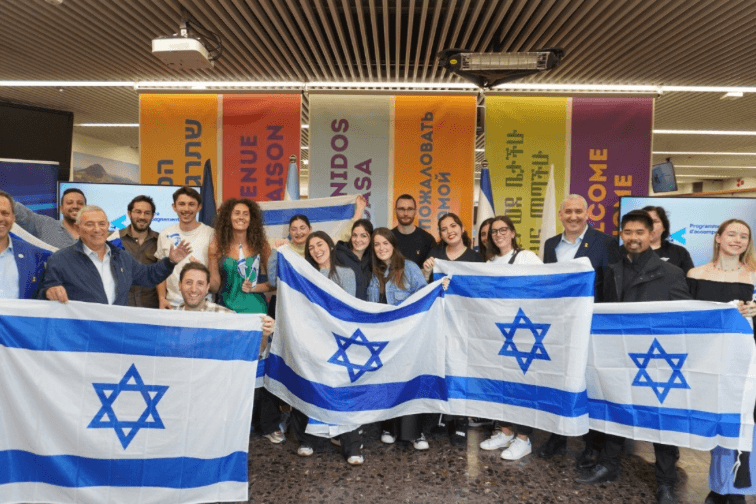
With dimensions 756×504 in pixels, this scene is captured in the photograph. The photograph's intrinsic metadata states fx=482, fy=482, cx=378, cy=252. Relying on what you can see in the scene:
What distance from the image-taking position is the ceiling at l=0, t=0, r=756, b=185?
432 cm

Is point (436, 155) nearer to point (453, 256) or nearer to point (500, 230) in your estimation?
point (453, 256)

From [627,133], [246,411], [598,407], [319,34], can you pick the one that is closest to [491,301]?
[598,407]

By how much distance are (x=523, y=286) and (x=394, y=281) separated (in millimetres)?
777

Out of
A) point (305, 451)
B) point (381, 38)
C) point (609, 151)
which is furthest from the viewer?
point (609, 151)

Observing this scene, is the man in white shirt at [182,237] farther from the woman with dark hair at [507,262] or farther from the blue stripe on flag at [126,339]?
the woman with dark hair at [507,262]

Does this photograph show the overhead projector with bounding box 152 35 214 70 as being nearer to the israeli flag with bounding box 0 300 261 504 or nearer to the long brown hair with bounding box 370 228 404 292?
the long brown hair with bounding box 370 228 404 292

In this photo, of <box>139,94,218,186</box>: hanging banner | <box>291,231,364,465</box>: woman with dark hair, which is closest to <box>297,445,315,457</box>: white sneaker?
<box>291,231,364,465</box>: woman with dark hair

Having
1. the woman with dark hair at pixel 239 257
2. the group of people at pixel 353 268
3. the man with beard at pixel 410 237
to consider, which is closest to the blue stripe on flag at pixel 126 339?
the group of people at pixel 353 268

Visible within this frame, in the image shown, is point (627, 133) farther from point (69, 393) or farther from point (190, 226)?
point (69, 393)

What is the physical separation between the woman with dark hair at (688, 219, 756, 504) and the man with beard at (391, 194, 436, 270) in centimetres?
193

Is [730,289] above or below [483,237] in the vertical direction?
below

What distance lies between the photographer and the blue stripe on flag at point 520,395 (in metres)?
2.59

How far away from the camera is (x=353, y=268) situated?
3.09 meters

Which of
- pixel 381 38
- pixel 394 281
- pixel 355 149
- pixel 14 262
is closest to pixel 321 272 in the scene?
Answer: pixel 394 281
